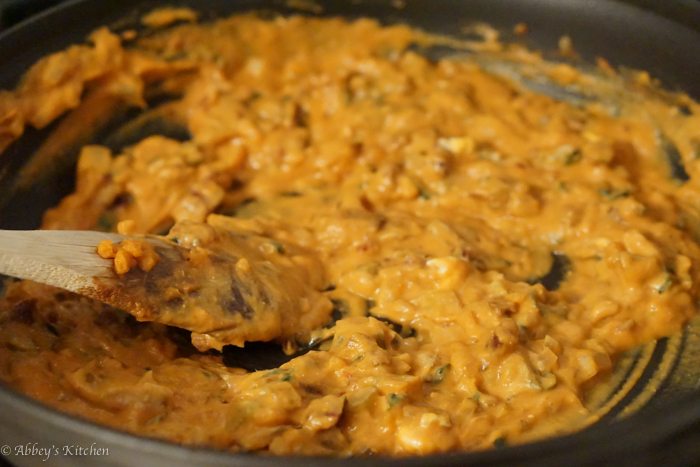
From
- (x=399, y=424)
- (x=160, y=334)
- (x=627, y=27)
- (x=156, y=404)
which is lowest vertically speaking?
(x=160, y=334)

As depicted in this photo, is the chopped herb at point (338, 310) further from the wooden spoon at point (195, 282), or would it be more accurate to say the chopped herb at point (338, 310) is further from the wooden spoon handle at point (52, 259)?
the wooden spoon handle at point (52, 259)

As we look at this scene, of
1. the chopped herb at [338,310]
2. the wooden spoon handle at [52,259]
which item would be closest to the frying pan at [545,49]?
the wooden spoon handle at [52,259]

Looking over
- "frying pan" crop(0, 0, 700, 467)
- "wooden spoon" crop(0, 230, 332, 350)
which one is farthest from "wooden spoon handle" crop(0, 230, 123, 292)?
"frying pan" crop(0, 0, 700, 467)

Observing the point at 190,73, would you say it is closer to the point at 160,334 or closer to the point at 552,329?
the point at 160,334

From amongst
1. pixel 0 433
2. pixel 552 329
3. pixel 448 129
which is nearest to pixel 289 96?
pixel 448 129

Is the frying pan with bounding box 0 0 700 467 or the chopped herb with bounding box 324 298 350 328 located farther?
the chopped herb with bounding box 324 298 350 328

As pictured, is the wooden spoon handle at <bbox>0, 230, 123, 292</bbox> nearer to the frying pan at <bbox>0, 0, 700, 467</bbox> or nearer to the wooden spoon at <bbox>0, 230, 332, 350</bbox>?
the wooden spoon at <bbox>0, 230, 332, 350</bbox>
